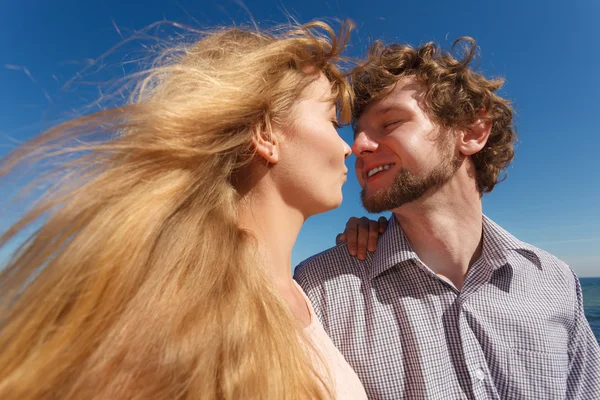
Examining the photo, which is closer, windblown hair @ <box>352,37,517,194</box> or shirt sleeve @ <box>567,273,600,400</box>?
shirt sleeve @ <box>567,273,600,400</box>

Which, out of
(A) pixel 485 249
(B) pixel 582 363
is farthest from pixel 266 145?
(B) pixel 582 363

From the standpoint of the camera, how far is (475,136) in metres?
3.56

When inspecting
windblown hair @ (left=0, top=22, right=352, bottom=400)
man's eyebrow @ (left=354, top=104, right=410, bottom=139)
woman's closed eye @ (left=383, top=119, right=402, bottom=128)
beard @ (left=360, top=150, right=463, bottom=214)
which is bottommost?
windblown hair @ (left=0, top=22, right=352, bottom=400)

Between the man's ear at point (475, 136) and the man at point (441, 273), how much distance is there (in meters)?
0.01

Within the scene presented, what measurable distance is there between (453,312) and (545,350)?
2.21ft

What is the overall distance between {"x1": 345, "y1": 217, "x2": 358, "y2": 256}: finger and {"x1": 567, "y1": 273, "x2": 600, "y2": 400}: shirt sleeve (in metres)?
1.72

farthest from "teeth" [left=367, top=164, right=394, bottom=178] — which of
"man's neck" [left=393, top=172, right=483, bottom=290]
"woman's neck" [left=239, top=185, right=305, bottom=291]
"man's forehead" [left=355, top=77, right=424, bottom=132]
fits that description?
"woman's neck" [left=239, top=185, right=305, bottom=291]

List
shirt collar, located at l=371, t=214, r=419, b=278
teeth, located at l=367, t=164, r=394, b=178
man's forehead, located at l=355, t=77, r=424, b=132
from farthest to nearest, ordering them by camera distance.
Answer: man's forehead, located at l=355, t=77, r=424, b=132 → teeth, located at l=367, t=164, r=394, b=178 → shirt collar, located at l=371, t=214, r=419, b=278

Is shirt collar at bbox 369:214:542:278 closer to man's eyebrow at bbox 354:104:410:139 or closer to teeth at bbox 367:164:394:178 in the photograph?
teeth at bbox 367:164:394:178

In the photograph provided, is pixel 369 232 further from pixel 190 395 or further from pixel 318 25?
pixel 190 395

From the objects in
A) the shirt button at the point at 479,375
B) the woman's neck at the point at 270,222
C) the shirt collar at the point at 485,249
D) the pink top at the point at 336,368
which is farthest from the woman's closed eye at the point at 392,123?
the shirt button at the point at 479,375

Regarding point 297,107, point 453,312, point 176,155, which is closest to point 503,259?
point 453,312

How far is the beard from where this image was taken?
9.80 feet

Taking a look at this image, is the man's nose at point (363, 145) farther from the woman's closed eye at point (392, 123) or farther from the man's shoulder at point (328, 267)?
the man's shoulder at point (328, 267)
